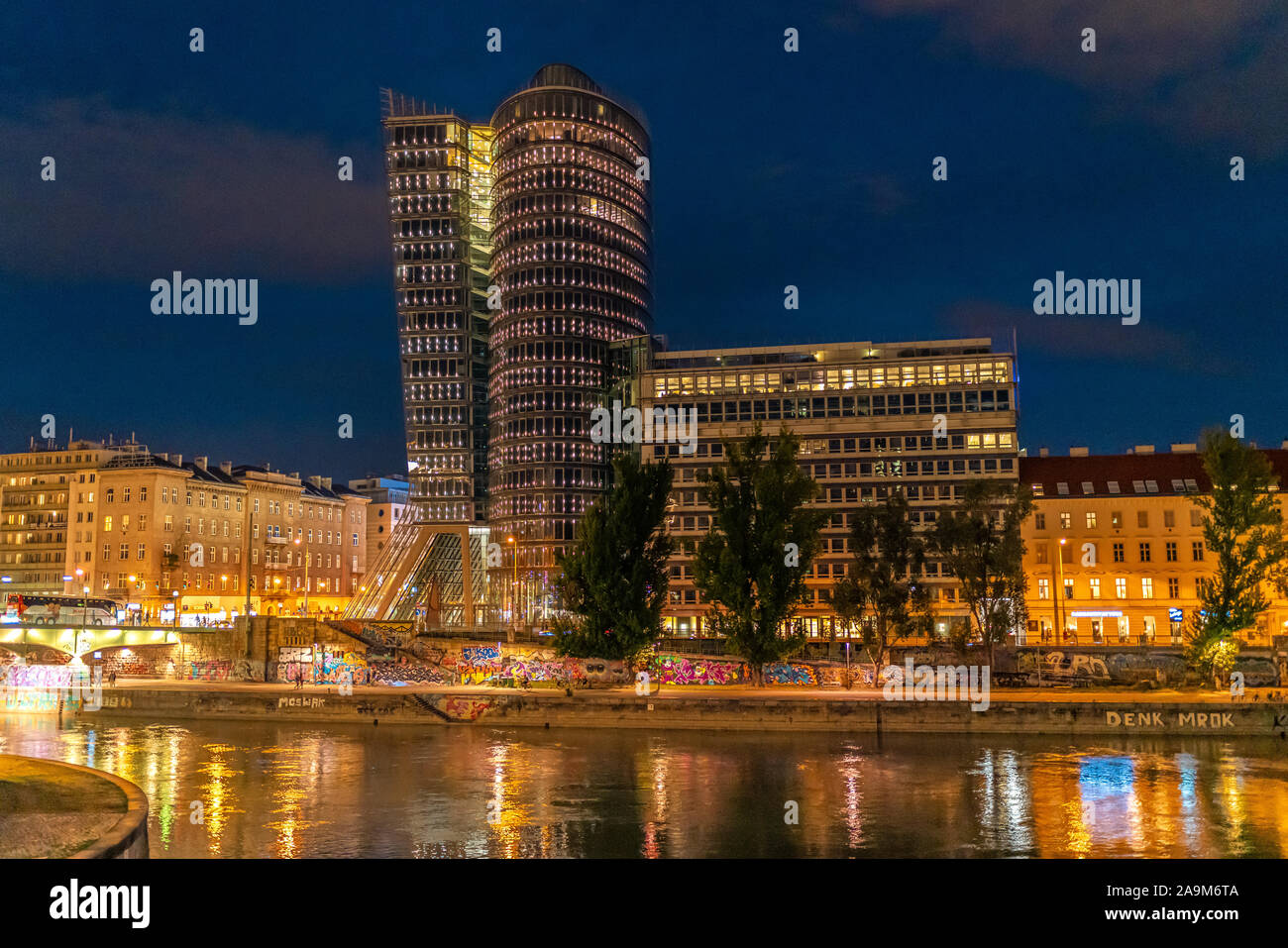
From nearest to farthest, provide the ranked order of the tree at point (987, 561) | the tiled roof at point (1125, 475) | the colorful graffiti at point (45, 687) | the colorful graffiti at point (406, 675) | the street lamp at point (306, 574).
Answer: the tree at point (987, 561) < the colorful graffiti at point (45, 687) < the colorful graffiti at point (406, 675) < the tiled roof at point (1125, 475) < the street lamp at point (306, 574)

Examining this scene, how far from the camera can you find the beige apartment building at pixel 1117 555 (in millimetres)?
99000

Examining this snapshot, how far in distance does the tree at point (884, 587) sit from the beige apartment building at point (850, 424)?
28602 mm

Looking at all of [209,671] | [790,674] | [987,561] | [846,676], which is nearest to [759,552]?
[790,674]

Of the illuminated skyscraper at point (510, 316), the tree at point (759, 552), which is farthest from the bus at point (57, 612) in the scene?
the tree at point (759, 552)

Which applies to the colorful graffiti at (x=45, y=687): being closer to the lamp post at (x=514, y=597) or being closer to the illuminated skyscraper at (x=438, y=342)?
the lamp post at (x=514, y=597)

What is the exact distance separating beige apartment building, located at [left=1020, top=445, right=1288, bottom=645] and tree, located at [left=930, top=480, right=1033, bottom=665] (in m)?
27.4

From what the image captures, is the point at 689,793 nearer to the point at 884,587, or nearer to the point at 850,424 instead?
the point at 884,587

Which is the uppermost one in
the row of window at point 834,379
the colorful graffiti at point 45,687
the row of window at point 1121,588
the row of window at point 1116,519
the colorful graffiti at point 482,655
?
the row of window at point 834,379

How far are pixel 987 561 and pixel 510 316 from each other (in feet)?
290

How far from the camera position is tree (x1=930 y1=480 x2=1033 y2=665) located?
7175cm

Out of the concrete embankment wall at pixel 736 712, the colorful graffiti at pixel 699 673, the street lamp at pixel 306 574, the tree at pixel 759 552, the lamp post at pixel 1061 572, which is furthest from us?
the street lamp at pixel 306 574

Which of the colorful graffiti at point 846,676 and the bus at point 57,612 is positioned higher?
the bus at point 57,612

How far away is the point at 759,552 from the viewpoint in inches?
2918
